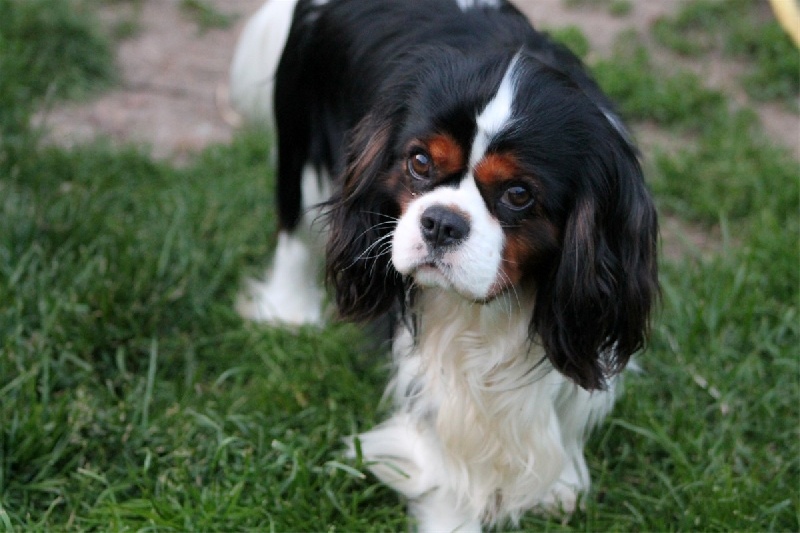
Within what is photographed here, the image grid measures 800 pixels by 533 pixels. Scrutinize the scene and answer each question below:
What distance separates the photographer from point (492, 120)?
2396 mm

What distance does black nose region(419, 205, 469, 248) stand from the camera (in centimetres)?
239

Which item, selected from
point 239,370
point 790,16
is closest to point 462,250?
point 239,370

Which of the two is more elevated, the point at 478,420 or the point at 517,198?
the point at 517,198

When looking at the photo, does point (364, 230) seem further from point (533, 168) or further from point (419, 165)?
point (533, 168)

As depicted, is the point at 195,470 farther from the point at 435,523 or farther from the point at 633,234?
the point at 633,234

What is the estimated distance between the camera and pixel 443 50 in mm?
2688

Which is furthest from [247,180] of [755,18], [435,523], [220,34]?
[755,18]

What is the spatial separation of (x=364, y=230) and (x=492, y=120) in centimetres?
52

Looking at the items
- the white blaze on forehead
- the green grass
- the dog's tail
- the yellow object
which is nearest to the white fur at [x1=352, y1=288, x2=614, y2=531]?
the white blaze on forehead

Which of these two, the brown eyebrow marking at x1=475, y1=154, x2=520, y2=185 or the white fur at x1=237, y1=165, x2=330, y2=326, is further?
the white fur at x1=237, y1=165, x2=330, y2=326

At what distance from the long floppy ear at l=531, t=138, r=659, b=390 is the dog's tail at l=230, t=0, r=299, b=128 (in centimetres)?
→ 166

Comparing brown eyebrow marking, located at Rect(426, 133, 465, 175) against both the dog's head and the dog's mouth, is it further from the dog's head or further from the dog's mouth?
the dog's mouth

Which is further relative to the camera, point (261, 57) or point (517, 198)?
point (261, 57)

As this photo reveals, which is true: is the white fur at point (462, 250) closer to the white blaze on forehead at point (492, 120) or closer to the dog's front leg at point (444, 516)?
the white blaze on forehead at point (492, 120)
